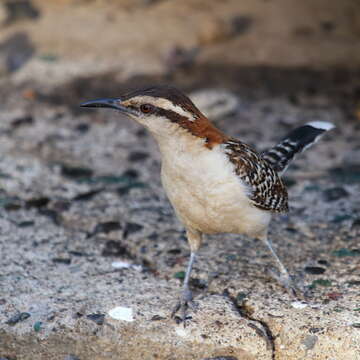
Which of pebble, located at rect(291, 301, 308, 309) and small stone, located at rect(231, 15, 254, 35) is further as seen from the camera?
small stone, located at rect(231, 15, 254, 35)

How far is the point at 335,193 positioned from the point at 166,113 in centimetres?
238

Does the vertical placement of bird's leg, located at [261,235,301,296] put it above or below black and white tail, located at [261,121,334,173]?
below

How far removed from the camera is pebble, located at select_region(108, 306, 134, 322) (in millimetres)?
4039

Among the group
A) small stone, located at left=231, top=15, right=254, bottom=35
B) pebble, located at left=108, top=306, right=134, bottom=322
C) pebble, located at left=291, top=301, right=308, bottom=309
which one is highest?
small stone, located at left=231, top=15, right=254, bottom=35

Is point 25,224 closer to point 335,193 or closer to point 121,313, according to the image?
point 121,313

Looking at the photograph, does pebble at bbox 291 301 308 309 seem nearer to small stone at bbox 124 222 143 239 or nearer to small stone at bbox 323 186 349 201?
small stone at bbox 124 222 143 239

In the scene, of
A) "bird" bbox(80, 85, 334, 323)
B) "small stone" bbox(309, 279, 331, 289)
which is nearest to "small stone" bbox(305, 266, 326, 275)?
"small stone" bbox(309, 279, 331, 289)

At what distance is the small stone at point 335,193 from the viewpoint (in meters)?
5.70

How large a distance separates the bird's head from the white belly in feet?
0.35

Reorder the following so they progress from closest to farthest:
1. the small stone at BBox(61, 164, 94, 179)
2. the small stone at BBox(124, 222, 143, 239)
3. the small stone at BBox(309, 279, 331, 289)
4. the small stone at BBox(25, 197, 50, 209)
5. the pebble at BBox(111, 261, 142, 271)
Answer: the small stone at BBox(309, 279, 331, 289)
the pebble at BBox(111, 261, 142, 271)
the small stone at BBox(124, 222, 143, 239)
the small stone at BBox(25, 197, 50, 209)
the small stone at BBox(61, 164, 94, 179)

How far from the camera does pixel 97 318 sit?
13.3ft

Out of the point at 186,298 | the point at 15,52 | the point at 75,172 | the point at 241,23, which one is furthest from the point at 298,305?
the point at 241,23

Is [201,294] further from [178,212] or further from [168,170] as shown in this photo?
[168,170]

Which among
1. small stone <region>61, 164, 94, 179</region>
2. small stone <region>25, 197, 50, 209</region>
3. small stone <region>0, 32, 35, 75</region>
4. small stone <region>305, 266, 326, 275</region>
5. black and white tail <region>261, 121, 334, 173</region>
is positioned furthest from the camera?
small stone <region>0, 32, 35, 75</region>
